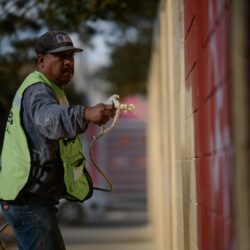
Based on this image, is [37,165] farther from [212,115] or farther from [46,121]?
[212,115]

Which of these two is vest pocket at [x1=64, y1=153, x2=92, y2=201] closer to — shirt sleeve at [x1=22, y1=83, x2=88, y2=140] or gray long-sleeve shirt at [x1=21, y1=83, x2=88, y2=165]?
gray long-sleeve shirt at [x1=21, y1=83, x2=88, y2=165]

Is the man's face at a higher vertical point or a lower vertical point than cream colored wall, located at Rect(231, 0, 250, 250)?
higher

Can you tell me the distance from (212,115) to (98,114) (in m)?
0.71

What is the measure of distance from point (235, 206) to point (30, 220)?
2.06 metres

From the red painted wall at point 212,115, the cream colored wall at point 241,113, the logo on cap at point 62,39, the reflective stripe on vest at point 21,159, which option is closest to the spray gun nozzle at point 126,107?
the red painted wall at point 212,115

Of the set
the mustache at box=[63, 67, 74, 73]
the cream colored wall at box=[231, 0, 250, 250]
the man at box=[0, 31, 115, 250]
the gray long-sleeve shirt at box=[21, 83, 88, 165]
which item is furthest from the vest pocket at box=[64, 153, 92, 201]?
the cream colored wall at box=[231, 0, 250, 250]

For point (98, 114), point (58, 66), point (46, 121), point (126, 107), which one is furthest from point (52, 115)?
point (58, 66)

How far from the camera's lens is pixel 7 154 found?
5328mm

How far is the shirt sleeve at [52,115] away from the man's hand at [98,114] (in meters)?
0.04

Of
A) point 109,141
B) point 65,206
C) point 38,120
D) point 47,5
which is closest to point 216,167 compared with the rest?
point 38,120

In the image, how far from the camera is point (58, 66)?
5.45 m

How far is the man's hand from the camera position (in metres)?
4.76

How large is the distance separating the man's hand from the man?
320 mm

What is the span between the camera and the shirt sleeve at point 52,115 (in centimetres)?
484
